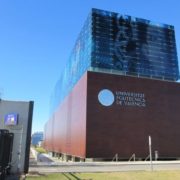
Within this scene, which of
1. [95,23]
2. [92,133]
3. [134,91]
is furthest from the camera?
[95,23]

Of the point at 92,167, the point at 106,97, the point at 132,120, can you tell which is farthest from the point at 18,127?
the point at 132,120

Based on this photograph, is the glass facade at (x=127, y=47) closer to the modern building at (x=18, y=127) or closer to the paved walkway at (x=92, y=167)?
the paved walkway at (x=92, y=167)

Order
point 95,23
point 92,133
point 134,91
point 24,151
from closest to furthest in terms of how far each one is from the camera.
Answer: point 24,151, point 92,133, point 134,91, point 95,23

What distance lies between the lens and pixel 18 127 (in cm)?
1923

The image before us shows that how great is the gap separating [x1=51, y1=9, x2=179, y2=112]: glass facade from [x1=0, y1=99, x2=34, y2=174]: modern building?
2040cm

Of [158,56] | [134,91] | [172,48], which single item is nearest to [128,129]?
[134,91]

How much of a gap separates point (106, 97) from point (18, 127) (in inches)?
768

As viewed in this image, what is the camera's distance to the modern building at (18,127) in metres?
18.3

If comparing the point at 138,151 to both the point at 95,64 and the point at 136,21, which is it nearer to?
the point at 95,64

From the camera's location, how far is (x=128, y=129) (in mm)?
37062

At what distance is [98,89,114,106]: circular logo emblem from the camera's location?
36.7 metres

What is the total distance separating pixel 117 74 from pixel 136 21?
41.6ft

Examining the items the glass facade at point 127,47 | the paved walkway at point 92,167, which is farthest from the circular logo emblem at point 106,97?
the paved walkway at point 92,167

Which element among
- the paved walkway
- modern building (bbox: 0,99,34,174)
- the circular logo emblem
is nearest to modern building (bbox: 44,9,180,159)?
the circular logo emblem
